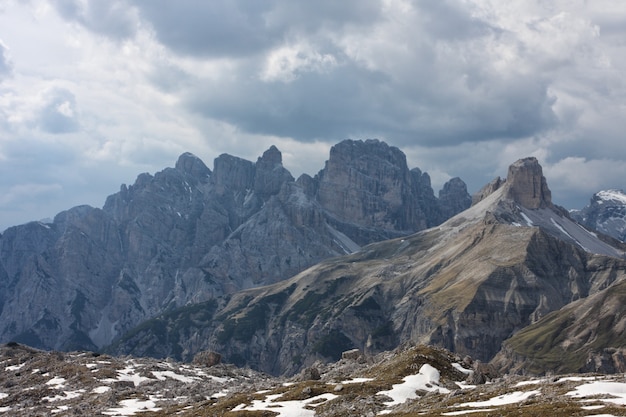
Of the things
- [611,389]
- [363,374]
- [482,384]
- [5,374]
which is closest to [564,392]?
[611,389]

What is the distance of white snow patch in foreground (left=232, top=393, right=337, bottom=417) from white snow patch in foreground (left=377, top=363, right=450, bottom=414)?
9809 mm

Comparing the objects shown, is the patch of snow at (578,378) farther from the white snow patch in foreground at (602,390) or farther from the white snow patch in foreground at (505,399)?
the white snow patch in foreground at (505,399)

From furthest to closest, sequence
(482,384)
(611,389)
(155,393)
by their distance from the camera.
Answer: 1. (155,393)
2. (482,384)
3. (611,389)

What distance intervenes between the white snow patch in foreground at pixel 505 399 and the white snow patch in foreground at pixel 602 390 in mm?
6003

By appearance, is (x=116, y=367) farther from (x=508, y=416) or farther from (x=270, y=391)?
(x=508, y=416)

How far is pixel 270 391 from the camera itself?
127m

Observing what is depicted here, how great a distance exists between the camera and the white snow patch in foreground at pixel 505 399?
90375 millimetres

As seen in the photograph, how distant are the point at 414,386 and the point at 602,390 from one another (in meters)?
35.1

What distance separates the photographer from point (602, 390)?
85812 millimetres

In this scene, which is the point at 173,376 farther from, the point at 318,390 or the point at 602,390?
the point at 602,390

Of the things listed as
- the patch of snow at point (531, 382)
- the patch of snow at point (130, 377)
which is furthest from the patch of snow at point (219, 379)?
the patch of snow at point (531, 382)

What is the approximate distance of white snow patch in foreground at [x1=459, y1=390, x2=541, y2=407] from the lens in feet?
297

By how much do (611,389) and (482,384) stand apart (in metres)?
30.1

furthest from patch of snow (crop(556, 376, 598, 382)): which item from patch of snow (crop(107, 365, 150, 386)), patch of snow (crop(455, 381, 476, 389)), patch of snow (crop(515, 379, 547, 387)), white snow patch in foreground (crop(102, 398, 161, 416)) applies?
patch of snow (crop(107, 365, 150, 386))
